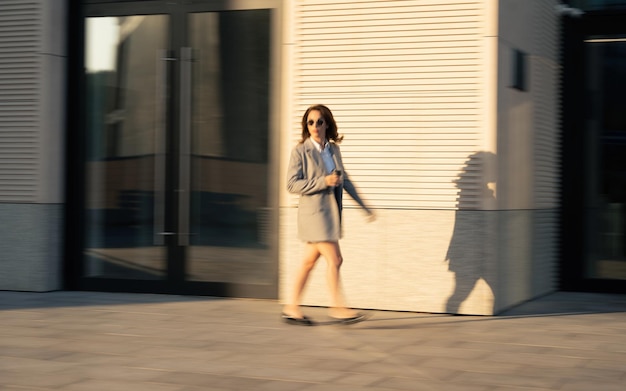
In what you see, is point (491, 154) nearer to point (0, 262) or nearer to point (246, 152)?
point (246, 152)

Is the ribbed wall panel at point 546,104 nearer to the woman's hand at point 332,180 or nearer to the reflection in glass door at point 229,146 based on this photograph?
the reflection in glass door at point 229,146

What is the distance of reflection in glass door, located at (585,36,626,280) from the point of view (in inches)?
448

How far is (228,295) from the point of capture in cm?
1047

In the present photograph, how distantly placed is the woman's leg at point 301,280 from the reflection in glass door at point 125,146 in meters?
2.42

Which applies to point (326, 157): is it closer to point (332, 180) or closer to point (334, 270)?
point (332, 180)

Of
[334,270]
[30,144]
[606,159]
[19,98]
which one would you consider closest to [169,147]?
[30,144]

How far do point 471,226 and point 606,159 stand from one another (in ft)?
9.60

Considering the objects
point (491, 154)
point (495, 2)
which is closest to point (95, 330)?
point (491, 154)

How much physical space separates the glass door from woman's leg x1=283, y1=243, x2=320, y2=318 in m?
1.58

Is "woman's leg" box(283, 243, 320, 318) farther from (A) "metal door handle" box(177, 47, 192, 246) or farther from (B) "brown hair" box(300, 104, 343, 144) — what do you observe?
(A) "metal door handle" box(177, 47, 192, 246)

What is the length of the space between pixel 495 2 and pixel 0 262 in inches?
223

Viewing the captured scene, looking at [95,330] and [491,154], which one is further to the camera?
[491,154]

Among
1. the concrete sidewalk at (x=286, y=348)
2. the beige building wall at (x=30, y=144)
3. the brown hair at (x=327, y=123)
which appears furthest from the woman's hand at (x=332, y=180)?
the beige building wall at (x=30, y=144)

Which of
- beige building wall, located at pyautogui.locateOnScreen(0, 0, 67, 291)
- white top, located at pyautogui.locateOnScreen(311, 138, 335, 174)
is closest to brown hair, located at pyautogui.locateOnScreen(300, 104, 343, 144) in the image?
white top, located at pyautogui.locateOnScreen(311, 138, 335, 174)
